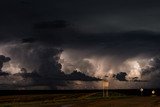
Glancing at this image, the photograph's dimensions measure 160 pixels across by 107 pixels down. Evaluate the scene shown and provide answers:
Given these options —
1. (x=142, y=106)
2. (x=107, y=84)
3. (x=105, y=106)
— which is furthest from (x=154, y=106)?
(x=107, y=84)

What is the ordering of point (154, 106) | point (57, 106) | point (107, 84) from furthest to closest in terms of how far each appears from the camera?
1. point (107, 84)
2. point (57, 106)
3. point (154, 106)

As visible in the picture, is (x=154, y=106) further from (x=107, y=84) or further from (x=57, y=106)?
(x=107, y=84)

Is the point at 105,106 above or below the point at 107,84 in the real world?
below

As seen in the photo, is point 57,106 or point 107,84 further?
point 107,84

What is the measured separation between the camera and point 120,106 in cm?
7469

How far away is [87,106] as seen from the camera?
78.2 metres

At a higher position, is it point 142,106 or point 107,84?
point 107,84

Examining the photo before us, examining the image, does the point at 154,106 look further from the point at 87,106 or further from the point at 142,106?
the point at 87,106

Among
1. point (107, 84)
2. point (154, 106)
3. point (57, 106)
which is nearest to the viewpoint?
point (154, 106)

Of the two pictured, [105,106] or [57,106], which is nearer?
[105,106]

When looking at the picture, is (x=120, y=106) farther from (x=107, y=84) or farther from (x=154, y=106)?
(x=107, y=84)

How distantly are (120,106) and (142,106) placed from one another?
4.57 metres

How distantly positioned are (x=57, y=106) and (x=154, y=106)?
2306cm

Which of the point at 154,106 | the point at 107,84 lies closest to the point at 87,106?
the point at 154,106
